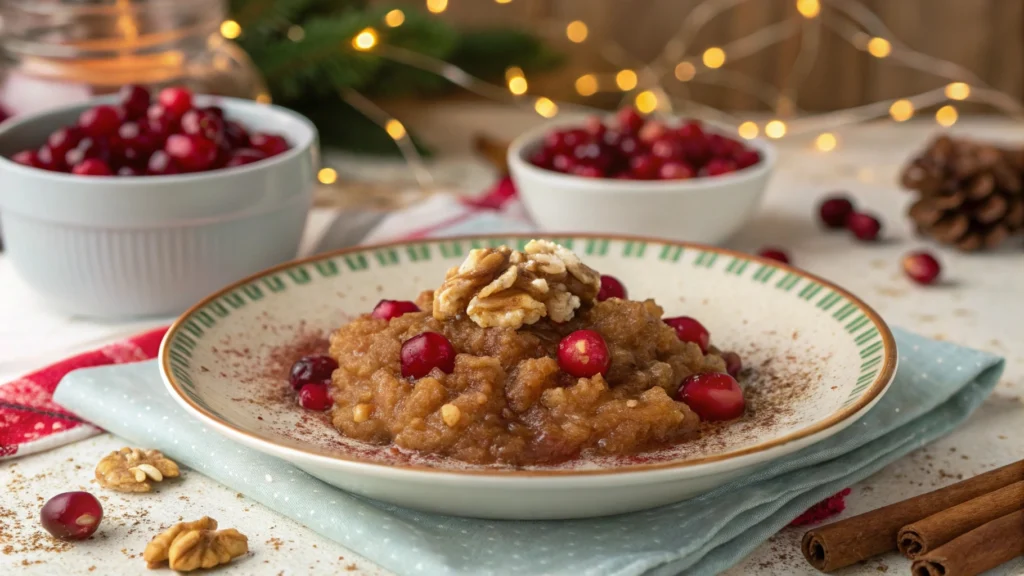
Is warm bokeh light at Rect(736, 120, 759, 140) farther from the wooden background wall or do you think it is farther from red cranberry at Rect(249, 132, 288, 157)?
red cranberry at Rect(249, 132, 288, 157)

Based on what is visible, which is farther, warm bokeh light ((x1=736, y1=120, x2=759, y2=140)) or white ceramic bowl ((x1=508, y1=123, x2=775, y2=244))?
warm bokeh light ((x1=736, y1=120, x2=759, y2=140))

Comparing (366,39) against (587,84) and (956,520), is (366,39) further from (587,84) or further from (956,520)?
(956,520)

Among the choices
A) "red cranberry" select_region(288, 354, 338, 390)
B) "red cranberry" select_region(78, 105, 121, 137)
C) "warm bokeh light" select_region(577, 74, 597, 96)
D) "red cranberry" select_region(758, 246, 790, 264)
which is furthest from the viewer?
"warm bokeh light" select_region(577, 74, 597, 96)

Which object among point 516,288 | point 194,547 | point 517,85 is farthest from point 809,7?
point 194,547

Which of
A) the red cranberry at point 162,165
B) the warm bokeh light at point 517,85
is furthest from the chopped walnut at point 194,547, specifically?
the warm bokeh light at point 517,85

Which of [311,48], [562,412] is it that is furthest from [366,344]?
[311,48]

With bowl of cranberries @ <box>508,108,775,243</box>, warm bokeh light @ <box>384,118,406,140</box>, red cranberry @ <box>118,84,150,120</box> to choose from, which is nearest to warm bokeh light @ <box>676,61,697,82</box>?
warm bokeh light @ <box>384,118,406,140</box>
